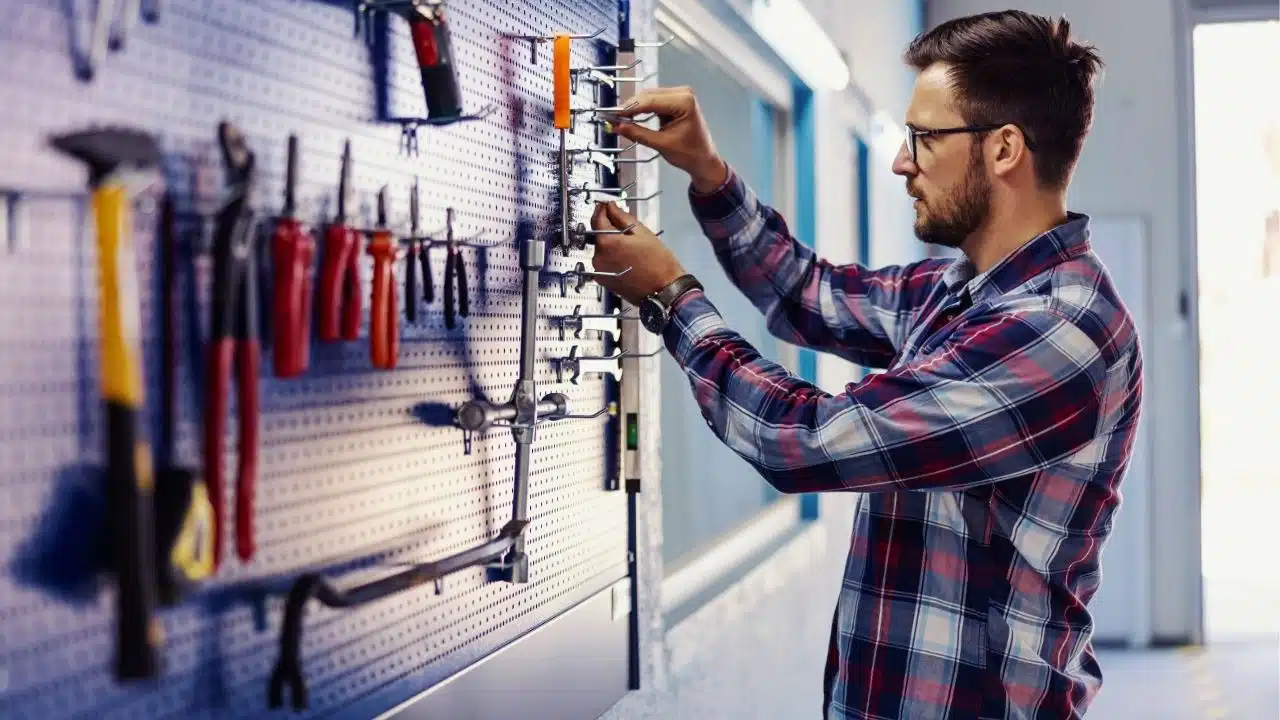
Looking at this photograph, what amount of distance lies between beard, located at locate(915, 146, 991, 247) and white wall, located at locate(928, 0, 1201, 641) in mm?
4017

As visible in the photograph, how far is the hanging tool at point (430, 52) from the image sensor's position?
1063mm

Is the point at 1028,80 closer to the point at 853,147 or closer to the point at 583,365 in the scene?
the point at 583,365

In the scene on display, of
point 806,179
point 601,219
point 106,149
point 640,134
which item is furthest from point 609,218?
point 806,179

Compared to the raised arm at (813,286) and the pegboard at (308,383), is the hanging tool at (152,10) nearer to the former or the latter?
the pegboard at (308,383)

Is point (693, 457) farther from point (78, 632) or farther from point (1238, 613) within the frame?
point (1238, 613)

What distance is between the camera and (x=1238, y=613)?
5438 millimetres

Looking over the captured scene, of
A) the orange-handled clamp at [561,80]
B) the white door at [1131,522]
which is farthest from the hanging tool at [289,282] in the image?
the white door at [1131,522]

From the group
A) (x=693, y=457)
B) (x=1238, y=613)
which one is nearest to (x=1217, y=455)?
(x=1238, y=613)

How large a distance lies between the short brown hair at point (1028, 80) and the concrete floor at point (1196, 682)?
3.13 meters

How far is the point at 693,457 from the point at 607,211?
1566mm

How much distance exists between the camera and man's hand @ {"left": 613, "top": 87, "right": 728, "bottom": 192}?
149cm

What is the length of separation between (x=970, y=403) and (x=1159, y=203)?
448 centimetres

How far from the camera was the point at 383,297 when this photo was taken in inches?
41.2

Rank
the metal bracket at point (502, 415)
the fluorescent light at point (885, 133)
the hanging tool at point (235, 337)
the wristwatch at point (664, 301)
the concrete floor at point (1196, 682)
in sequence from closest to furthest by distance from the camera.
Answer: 1. the hanging tool at point (235, 337)
2. the metal bracket at point (502, 415)
3. the wristwatch at point (664, 301)
4. the fluorescent light at point (885, 133)
5. the concrete floor at point (1196, 682)
